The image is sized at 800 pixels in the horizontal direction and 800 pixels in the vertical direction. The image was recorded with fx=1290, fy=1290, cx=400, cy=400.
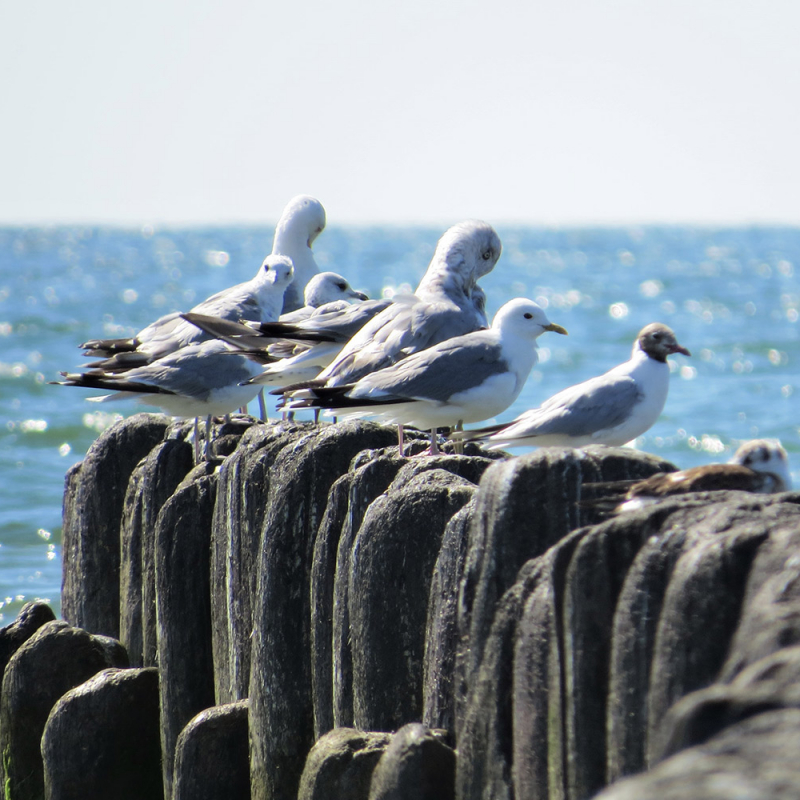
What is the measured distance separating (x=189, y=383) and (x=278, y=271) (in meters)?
1.35

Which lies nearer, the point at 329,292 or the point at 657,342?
the point at 657,342

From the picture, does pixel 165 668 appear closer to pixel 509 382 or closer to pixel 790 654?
pixel 509 382

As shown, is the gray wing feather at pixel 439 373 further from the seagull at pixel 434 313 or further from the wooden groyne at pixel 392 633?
the wooden groyne at pixel 392 633

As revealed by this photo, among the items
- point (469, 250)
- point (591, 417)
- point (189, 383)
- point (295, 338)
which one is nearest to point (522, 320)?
point (591, 417)

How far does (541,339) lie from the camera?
30062 millimetres

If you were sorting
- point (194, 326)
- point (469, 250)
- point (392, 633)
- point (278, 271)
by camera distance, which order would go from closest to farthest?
point (392, 633)
point (469, 250)
point (194, 326)
point (278, 271)

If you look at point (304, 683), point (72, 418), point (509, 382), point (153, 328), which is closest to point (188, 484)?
point (304, 683)

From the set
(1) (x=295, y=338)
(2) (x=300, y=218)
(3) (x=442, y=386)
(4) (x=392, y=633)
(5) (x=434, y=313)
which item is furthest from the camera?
(2) (x=300, y=218)

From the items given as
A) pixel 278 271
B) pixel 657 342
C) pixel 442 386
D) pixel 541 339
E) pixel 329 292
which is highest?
pixel 278 271

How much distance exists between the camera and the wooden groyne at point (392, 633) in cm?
220

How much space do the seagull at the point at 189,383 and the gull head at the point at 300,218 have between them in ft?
7.39

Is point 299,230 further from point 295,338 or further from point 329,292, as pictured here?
point 295,338

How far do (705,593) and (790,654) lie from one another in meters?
0.38

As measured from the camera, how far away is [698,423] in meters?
19.4
